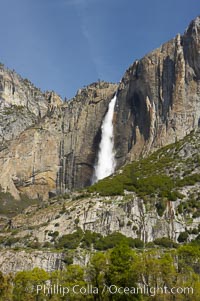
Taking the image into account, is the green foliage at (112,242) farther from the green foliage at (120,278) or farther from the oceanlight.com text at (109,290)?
the oceanlight.com text at (109,290)

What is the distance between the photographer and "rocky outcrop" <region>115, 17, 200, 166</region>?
102 metres

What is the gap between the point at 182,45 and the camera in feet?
353

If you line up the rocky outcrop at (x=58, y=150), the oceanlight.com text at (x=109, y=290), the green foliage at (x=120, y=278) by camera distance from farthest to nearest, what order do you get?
the rocky outcrop at (x=58, y=150)
the green foliage at (x=120, y=278)
the oceanlight.com text at (x=109, y=290)

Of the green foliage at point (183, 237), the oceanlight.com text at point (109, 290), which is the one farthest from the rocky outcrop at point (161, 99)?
the oceanlight.com text at point (109, 290)

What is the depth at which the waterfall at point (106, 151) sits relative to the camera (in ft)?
389

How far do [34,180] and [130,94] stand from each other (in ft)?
115

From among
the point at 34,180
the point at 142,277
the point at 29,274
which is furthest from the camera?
the point at 34,180

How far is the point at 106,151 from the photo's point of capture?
122 meters

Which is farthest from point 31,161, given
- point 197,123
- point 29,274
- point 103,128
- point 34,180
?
point 29,274

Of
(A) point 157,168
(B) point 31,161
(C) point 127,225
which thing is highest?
(B) point 31,161

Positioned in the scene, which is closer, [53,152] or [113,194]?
[113,194]

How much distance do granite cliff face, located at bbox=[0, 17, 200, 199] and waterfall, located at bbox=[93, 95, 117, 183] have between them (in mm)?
2071

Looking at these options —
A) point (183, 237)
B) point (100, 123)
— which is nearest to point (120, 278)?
point (183, 237)

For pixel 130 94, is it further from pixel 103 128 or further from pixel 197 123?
pixel 197 123
